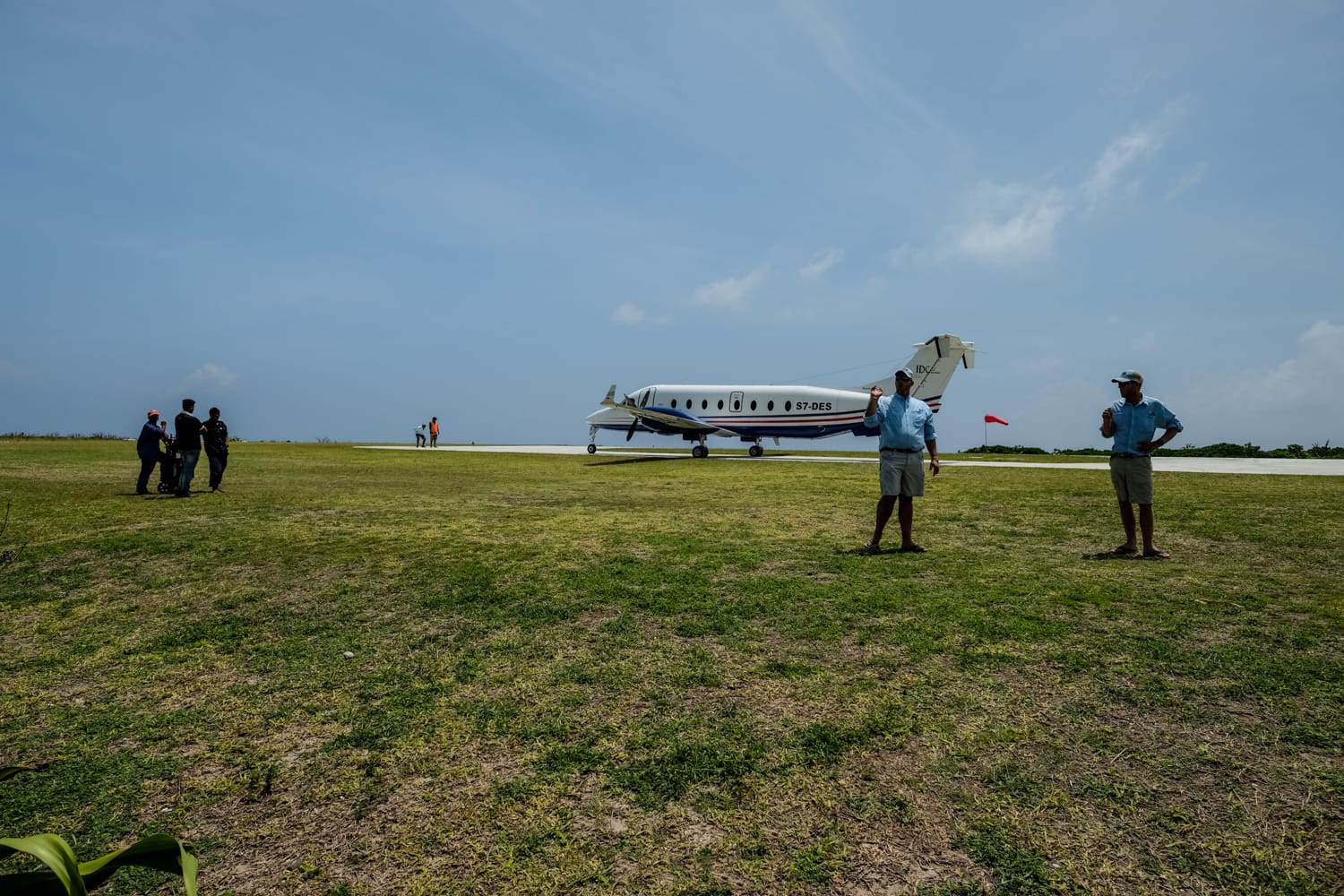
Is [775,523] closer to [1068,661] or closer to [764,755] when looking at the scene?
[1068,661]

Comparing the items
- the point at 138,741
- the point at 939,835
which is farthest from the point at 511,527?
the point at 939,835

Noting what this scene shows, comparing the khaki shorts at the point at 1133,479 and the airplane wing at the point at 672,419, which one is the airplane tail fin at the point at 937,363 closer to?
the airplane wing at the point at 672,419

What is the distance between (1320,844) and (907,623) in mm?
3047

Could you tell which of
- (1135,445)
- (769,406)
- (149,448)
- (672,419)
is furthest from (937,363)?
(149,448)

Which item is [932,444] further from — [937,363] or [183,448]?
[937,363]

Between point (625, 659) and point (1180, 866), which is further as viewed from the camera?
point (625, 659)

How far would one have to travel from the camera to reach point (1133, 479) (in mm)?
9109

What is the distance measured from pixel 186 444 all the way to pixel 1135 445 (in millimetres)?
17410

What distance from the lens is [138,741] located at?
4.41m

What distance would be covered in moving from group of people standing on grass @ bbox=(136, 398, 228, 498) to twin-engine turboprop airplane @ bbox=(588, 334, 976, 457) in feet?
62.5

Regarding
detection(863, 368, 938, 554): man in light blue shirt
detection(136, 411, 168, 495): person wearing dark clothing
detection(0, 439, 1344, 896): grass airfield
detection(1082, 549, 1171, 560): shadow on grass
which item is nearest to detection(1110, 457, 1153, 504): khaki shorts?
detection(1082, 549, 1171, 560): shadow on grass

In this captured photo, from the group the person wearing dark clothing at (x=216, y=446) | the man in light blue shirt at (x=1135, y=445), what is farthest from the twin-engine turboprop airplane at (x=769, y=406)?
the man in light blue shirt at (x=1135, y=445)

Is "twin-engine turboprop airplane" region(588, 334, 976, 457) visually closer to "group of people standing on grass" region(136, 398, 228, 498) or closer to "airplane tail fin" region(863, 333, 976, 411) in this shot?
"airplane tail fin" region(863, 333, 976, 411)

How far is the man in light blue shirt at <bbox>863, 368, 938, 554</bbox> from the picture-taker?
9195 mm
